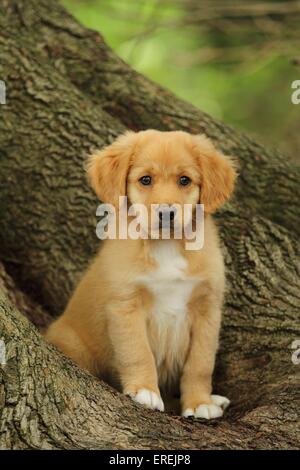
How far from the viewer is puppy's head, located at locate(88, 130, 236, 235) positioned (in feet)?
12.0

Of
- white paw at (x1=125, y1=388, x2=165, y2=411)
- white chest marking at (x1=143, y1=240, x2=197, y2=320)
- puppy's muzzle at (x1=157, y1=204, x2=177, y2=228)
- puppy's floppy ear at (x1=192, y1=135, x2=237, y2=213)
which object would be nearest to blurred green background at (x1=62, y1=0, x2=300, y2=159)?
puppy's floppy ear at (x1=192, y1=135, x2=237, y2=213)

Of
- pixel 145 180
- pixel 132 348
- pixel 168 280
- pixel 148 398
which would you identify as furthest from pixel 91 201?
pixel 148 398

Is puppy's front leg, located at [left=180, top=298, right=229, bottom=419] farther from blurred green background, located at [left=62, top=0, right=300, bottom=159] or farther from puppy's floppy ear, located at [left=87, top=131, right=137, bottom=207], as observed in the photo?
blurred green background, located at [left=62, top=0, right=300, bottom=159]

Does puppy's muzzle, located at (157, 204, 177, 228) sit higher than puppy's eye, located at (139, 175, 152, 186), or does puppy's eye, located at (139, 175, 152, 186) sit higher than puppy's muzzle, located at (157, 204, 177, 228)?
puppy's eye, located at (139, 175, 152, 186)

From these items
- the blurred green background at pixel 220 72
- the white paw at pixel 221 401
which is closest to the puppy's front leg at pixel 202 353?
the white paw at pixel 221 401

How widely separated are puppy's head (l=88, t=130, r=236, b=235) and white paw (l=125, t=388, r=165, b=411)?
762 millimetres

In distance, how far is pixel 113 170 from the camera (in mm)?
3801

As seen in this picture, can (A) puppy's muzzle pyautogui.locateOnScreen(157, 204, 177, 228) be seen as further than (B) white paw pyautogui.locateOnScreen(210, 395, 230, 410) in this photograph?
No

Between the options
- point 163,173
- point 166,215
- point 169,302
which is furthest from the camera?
point 169,302

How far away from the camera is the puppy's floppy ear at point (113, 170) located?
3.76 metres

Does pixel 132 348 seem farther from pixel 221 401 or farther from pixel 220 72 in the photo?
pixel 220 72

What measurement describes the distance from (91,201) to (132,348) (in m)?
1.18

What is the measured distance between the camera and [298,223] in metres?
4.64

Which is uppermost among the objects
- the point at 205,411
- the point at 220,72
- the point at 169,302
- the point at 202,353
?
the point at 220,72
